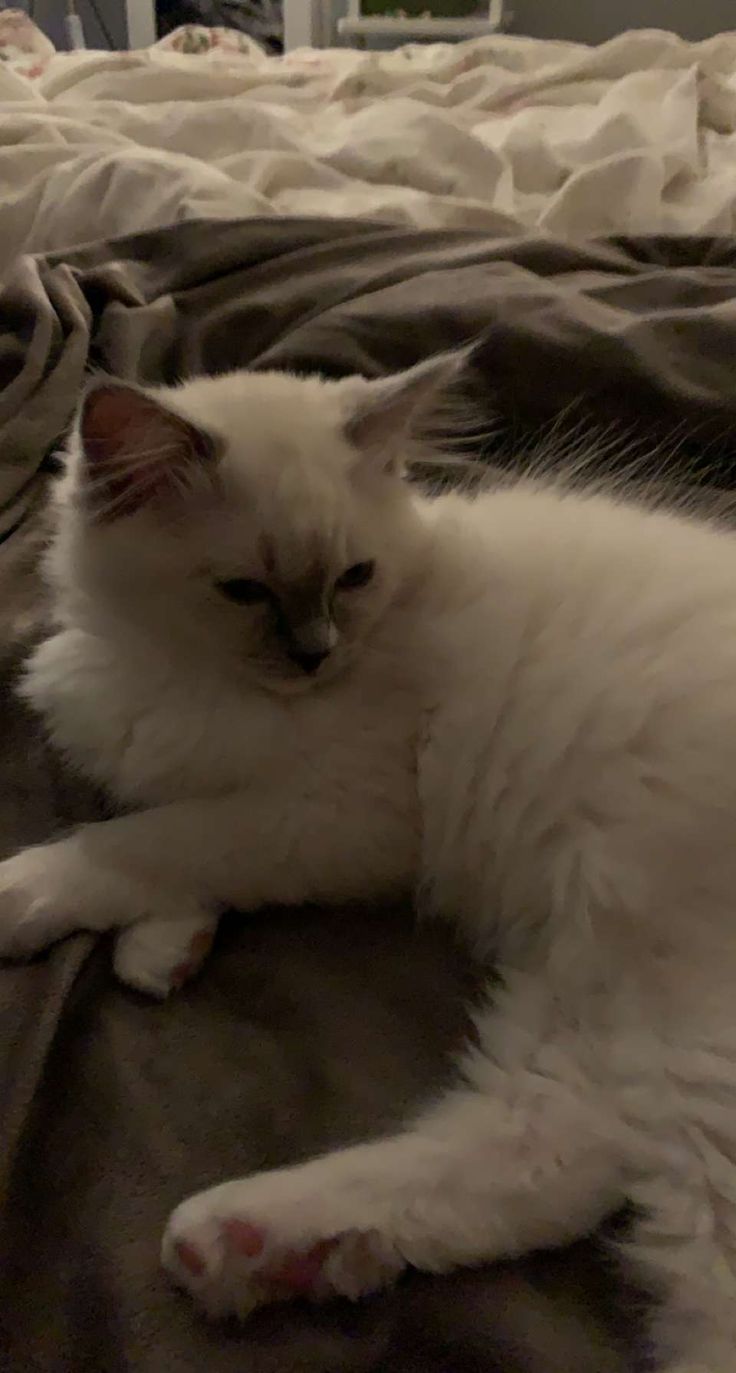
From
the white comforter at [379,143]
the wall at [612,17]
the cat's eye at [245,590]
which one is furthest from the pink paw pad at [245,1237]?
the wall at [612,17]

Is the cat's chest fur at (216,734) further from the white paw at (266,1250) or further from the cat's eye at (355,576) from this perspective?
the white paw at (266,1250)

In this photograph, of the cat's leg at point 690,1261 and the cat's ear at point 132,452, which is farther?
the cat's ear at point 132,452

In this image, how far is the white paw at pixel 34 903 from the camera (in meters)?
0.85

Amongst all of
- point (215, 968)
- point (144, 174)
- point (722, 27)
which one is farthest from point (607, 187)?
point (722, 27)

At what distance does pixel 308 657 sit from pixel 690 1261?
22.0 inches

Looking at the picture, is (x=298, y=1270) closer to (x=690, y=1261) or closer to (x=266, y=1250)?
(x=266, y=1250)

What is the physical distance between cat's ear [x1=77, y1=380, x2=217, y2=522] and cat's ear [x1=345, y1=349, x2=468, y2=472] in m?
0.17

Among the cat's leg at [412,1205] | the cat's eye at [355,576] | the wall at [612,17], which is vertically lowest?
the cat's leg at [412,1205]

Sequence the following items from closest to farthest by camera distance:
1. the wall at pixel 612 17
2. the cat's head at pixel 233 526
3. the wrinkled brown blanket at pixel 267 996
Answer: the wrinkled brown blanket at pixel 267 996
the cat's head at pixel 233 526
the wall at pixel 612 17

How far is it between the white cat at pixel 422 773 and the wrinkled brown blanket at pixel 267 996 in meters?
0.03

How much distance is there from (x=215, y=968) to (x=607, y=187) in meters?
1.55

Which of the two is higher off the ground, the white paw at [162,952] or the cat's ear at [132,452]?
the cat's ear at [132,452]

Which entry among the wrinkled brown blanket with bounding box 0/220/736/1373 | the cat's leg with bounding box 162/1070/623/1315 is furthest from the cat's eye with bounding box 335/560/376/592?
the cat's leg with bounding box 162/1070/623/1315

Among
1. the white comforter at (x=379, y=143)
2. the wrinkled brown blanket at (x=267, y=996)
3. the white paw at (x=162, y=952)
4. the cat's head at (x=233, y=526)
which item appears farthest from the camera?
the white comforter at (x=379, y=143)
